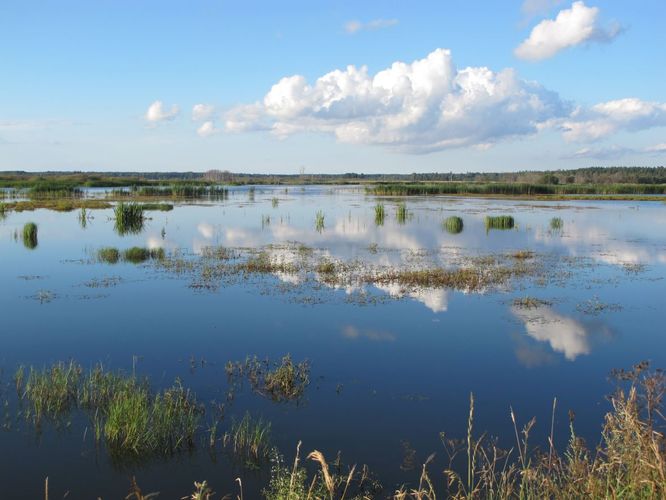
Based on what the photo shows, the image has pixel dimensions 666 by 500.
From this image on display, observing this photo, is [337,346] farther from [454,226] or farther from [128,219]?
[128,219]

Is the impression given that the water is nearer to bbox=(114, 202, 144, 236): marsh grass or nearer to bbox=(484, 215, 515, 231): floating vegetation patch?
bbox=(114, 202, 144, 236): marsh grass

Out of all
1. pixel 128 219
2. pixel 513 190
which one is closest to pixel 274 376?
pixel 128 219

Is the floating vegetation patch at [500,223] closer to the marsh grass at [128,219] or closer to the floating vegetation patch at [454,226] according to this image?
the floating vegetation patch at [454,226]

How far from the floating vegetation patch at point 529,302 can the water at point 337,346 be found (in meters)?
0.29

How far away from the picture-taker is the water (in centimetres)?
725

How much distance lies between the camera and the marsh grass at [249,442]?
7.19 m

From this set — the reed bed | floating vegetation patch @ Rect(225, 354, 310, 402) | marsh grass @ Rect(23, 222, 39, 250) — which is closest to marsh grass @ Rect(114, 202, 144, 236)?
marsh grass @ Rect(23, 222, 39, 250)

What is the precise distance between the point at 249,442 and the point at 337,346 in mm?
4570

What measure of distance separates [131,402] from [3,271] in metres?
→ 14.5

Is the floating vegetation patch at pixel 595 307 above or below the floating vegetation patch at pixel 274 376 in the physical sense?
above

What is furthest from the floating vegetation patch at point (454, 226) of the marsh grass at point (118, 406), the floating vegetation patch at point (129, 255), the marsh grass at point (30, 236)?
the marsh grass at point (118, 406)

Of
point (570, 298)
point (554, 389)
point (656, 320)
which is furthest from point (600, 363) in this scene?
point (570, 298)

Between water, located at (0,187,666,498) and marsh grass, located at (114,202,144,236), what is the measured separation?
804 cm

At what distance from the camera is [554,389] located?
9664 millimetres
